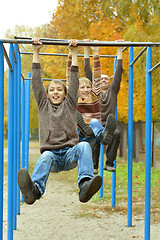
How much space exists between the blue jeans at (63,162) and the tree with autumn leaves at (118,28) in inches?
227

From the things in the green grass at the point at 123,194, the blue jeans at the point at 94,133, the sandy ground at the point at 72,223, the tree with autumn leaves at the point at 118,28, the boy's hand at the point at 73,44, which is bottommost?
the green grass at the point at 123,194

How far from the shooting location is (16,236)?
4.47m

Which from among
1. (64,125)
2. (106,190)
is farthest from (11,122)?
(106,190)

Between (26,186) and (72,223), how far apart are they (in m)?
2.62

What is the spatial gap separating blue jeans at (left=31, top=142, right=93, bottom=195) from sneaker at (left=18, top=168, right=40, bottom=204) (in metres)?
0.14

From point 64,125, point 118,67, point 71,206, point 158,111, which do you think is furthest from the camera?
point 158,111

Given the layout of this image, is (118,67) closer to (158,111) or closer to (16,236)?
(16,236)

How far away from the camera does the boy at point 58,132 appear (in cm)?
294

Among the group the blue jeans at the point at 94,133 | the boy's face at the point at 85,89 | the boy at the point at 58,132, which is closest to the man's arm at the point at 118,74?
the boy's face at the point at 85,89

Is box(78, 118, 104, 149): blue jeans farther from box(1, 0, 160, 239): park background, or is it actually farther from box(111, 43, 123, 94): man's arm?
box(1, 0, 160, 239): park background

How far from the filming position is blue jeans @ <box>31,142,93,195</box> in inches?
115

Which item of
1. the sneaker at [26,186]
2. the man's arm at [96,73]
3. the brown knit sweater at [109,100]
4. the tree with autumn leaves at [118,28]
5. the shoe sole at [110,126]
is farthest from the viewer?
the tree with autumn leaves at [118,28]

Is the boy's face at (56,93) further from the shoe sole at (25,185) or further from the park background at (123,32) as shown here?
the park background at (123,32)

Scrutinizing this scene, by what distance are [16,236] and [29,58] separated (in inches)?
709
